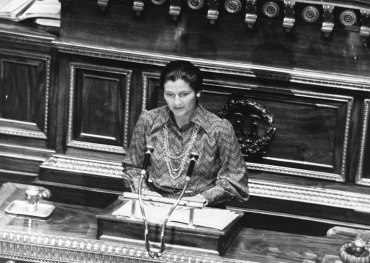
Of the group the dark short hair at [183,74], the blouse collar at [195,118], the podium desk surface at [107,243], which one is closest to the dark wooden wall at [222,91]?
the blouse collar at [195,118]

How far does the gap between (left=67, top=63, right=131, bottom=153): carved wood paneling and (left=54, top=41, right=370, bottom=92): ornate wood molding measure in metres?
0.09

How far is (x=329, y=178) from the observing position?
565cm

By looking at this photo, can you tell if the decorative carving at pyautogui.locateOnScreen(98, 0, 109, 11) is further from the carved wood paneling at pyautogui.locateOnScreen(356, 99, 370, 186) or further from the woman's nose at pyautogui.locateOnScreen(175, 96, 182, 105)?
the carved wood paneling at pyautogui.locateOnScreen(356, 99, 370, 186)

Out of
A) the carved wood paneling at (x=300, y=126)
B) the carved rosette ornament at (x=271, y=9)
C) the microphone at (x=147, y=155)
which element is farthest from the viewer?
the carved wood paneling at (x=300, y=126)

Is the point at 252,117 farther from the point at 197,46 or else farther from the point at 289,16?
the point at 289,16

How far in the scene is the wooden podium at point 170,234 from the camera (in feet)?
13.8

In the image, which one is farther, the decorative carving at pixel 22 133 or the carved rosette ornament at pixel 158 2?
the decorative carving at pixel 22 133

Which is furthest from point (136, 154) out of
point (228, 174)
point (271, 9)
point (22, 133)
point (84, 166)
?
point (22, 133)

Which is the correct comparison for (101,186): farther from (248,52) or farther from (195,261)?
(195,261)

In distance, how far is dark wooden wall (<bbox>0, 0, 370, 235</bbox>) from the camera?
5.55 m

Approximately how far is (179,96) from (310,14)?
1202mm

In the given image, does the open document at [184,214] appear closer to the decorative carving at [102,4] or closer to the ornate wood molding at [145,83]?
the ornate wood molding at [145,83]

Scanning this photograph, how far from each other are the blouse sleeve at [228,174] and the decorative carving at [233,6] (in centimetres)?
96

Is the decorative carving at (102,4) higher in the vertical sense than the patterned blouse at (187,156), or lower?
higher
